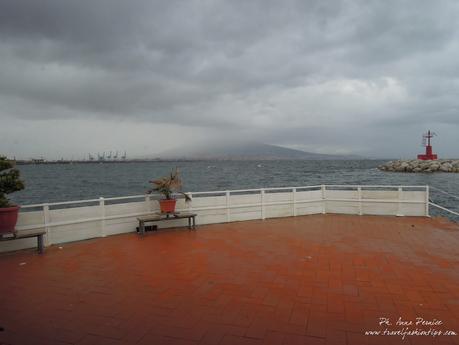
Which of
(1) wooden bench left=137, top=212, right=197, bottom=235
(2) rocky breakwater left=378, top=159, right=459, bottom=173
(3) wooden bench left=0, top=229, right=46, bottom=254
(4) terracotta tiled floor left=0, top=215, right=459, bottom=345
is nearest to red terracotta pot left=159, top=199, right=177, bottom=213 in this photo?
(1) wooden bench left=137, top=212, right=197, bottom=235

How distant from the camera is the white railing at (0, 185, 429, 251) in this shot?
6934 mm

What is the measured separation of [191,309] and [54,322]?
5.08 ft

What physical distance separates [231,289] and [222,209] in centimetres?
474

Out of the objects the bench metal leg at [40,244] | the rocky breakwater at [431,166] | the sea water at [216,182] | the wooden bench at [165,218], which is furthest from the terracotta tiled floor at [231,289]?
the rocky breakwater at [431,166]

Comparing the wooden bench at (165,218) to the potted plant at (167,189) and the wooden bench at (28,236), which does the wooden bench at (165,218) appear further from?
the wooden bench at (28,236)

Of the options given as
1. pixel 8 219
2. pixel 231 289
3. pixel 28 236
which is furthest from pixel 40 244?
pixel 231 289

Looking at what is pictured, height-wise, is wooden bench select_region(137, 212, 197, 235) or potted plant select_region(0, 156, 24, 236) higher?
potted plant select_region(0, 156, 24, 236)

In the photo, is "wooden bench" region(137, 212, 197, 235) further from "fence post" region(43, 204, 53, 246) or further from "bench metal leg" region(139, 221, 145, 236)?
"fence post" region(43, 204, 53, 246)

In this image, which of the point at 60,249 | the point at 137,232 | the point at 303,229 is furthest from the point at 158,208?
the point at 303,229

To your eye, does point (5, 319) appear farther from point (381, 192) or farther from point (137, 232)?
point (381, 192)

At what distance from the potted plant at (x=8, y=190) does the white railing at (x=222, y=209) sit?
0.47 m

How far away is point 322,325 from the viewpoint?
3434 millimetres

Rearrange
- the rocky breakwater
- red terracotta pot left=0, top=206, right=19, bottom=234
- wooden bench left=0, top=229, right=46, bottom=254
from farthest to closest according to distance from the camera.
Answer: the rocky breakwater, wooden bench left=0, top=229, right=46, bottom=254, red terracotta pot left=0, top=206, right=19, bottom=234

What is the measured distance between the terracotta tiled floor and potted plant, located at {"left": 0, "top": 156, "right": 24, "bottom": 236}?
655 millimetres
